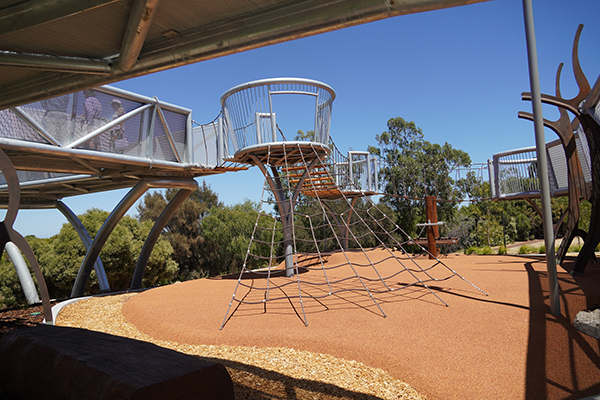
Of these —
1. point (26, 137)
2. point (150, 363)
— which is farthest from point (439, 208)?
point (150, 363)

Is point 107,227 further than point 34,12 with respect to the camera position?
Yes

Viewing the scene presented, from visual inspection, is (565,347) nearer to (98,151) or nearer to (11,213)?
(11,213)

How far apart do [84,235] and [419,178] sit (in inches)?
1051

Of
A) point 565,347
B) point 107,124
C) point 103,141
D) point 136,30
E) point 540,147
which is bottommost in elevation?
A: point 565,347

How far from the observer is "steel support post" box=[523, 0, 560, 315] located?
5250 millimetres

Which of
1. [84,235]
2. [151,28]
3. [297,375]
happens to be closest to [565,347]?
[297,375]

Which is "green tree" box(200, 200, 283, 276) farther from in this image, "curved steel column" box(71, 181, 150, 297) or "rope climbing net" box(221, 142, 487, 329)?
"curved steel column" box(71, 181, 150, 297)

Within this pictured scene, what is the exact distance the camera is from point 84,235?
1544 centimetres

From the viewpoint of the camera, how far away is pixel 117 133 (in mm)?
10117

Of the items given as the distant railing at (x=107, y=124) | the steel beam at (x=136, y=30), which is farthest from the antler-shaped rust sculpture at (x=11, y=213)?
the distant railing at (x=107, y=124)

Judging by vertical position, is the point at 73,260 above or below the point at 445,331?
below

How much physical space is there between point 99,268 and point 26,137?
26.3ft

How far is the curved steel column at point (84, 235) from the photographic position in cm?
1466

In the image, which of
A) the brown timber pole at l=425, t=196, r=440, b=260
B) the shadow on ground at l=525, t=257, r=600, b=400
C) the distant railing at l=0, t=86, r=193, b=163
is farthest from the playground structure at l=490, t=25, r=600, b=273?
the distant railing at l=0, t=86, r=193, b=163
